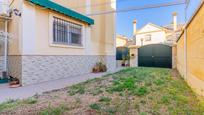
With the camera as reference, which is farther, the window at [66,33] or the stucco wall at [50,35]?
the window at [66,33]

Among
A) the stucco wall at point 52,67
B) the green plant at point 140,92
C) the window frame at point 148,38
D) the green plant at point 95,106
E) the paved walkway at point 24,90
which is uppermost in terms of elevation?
the window frame at point 148,38

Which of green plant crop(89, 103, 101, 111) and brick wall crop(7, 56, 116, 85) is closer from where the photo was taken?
green plant crop(89, 103, 101, 111)

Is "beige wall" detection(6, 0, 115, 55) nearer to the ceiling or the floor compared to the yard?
nearer to the ceiling

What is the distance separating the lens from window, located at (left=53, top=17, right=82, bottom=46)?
8.33 meters

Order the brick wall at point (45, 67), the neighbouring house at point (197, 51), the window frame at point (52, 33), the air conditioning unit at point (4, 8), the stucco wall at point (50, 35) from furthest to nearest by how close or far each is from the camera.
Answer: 1. the window frame at point (52, 33)
2. the air conditioning unit at point (4, 8)
3. the stucco wall at point (50, 35)
4. the brick wall at point (45, 67)
5. the neighbouring house at point (197, 51)

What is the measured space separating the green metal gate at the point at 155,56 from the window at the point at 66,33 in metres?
6.53

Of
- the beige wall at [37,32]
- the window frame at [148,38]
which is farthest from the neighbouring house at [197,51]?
the window frame at [148,38]

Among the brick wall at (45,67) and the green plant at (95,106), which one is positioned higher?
the brick wall at (45,67)

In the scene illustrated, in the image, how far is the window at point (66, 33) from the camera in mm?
8328

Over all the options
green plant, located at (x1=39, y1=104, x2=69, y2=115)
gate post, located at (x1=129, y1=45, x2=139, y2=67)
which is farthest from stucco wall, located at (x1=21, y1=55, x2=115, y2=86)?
gate post, located at (x1=129, y1=45, x2=139, y2=67)

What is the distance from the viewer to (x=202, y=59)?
3.69m

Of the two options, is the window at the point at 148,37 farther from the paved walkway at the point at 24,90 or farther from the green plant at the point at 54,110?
the green plant at the point at 54,110

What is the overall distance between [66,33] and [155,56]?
810 cm

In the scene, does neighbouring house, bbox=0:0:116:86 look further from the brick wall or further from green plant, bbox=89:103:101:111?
green plant, bbox=89:103:101:111
